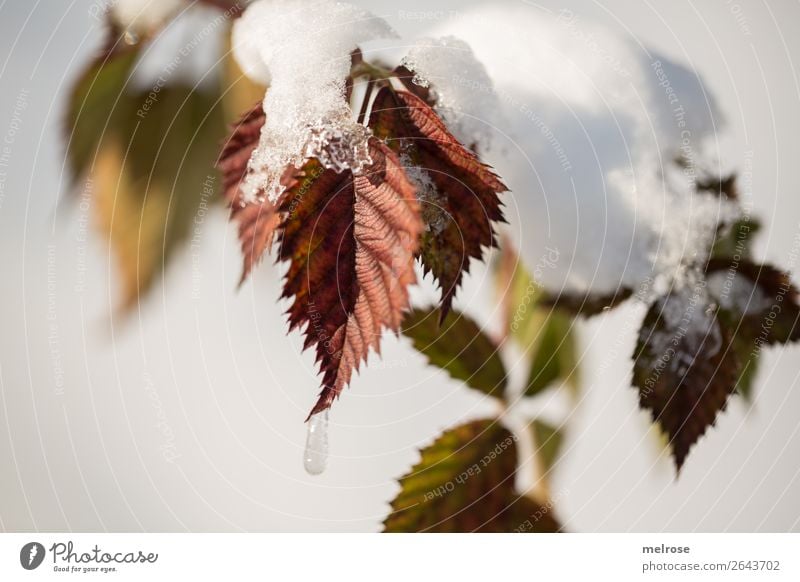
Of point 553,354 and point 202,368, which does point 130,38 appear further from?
point 553,354

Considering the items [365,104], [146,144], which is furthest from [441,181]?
[146,144]

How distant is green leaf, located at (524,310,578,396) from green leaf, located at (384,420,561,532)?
0.04 meters

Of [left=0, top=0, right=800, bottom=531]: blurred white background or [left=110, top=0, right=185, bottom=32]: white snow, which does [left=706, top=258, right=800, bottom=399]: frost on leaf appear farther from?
[left=110, top=0, right=185, bottom=32]: white snow

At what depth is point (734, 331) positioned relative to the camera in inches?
15.5

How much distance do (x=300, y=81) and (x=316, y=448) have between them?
212mm

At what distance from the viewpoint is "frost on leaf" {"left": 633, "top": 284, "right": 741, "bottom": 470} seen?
390 millimetres

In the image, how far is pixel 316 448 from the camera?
388 millimetres

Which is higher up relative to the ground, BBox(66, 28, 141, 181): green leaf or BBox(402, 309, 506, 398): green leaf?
BBox(66, 28, 141, 181): green leaf

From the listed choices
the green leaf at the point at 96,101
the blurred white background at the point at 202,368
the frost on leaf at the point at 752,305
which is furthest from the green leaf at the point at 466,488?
the green leaf at the point at 96,101

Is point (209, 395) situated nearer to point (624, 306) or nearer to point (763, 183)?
point (624, 306)

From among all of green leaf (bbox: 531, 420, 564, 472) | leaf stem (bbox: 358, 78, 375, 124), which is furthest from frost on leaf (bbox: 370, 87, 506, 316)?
green leaf (bbox: 531, 420, 564, 472)

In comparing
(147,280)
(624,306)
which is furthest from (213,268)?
(624,306)
